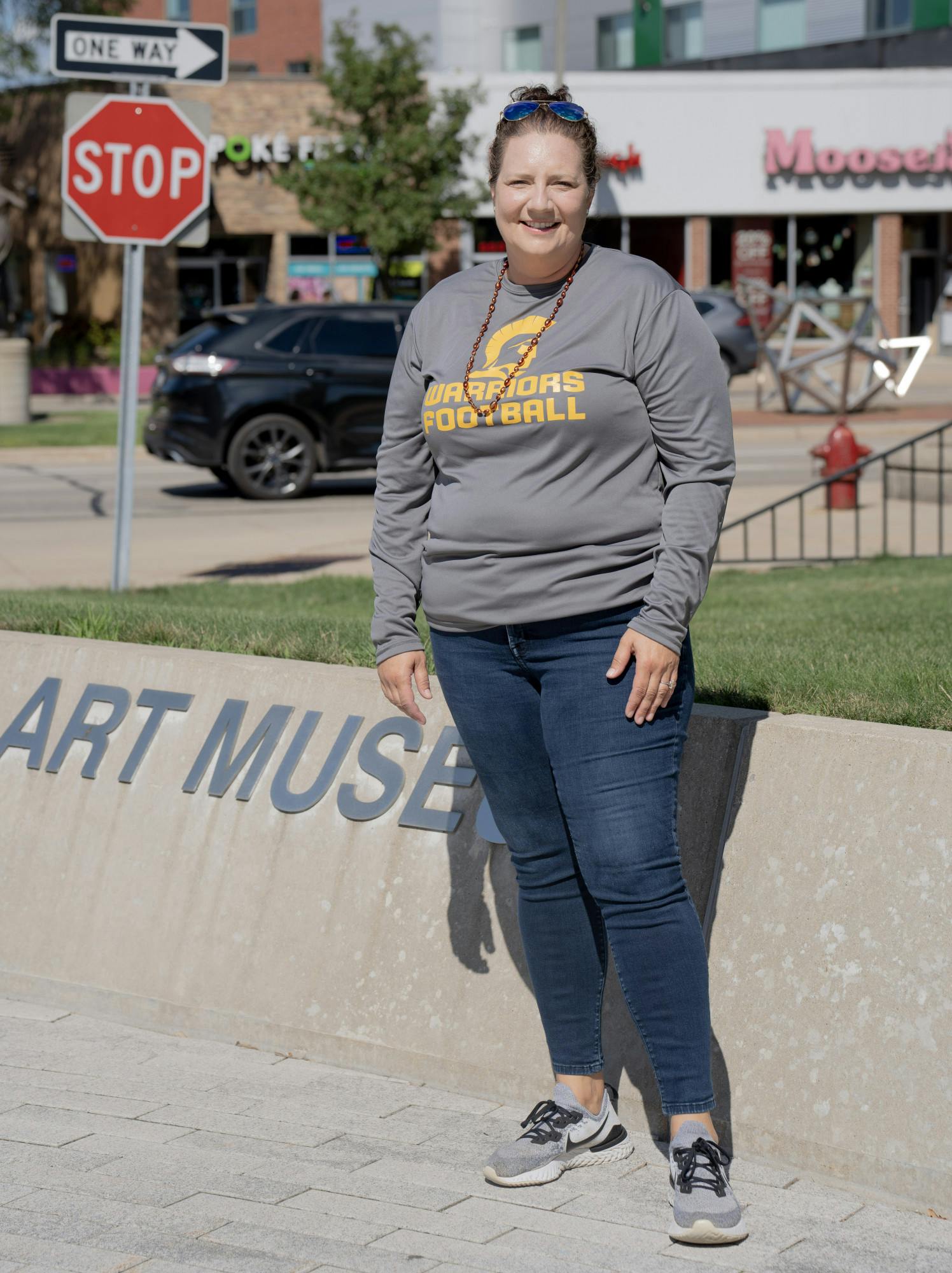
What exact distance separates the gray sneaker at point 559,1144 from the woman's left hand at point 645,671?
926mm

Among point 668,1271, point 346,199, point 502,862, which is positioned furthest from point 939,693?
point 346,199

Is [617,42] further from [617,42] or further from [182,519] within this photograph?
[182,519]

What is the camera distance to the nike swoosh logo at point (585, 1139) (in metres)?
3.58

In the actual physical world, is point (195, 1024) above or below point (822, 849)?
below

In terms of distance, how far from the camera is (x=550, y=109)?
129 inches

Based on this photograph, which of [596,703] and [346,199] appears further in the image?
[346,199]

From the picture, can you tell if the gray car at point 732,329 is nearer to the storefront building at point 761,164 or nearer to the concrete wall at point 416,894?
the storefront building at point 761,164

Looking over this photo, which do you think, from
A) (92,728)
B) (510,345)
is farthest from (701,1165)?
(92,728)

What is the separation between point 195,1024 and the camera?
445 cm

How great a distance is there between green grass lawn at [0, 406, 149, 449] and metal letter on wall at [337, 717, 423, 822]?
58.1ft

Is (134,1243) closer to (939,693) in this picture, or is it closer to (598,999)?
(598,999)

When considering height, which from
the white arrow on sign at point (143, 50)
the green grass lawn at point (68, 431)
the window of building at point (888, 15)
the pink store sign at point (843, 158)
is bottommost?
the green grass lawn at point (68, 431)

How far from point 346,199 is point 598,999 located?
32.4 m

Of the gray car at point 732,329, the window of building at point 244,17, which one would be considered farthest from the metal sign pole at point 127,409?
the window of building at point 244,17
